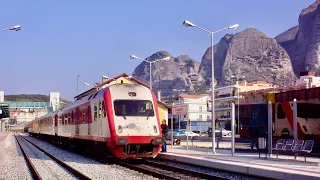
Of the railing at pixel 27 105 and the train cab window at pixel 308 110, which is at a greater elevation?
the railing at pixel 27 105

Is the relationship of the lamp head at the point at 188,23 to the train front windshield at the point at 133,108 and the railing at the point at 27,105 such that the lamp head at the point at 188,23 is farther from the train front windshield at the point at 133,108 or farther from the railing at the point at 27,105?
the railing at the point at 27,105

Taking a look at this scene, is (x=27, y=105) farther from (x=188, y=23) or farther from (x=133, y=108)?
(x=133, y=108)

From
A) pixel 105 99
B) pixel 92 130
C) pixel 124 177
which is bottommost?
pixel 124 177

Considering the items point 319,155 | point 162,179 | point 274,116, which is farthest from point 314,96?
point 162,179

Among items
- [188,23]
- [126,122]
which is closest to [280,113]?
[188,23]

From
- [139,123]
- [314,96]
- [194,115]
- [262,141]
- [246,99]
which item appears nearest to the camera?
[139,123]

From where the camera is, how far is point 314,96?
26375 millimetres

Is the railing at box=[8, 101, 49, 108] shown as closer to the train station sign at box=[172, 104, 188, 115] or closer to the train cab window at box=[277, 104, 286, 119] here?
the train station sign at box=[172, 104, 188, 115]

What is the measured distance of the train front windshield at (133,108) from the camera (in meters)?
18.6

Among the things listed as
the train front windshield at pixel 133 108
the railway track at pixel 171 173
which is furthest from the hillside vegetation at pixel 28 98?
the railway track at pixel 171 173

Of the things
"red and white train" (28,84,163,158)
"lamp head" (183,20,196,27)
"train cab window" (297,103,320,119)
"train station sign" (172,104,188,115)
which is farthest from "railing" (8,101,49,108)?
"red and white train" (28,84,163,158)

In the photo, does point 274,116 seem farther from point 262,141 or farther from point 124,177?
point 124,177

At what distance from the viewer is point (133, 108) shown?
18.9m

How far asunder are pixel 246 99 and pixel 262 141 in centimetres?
7436
